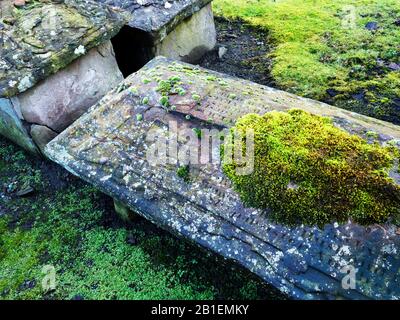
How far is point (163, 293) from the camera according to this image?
272cm

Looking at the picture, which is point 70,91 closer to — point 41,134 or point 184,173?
point 41,134

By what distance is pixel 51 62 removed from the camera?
3.09 metres

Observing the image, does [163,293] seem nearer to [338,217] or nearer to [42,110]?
[338,217]

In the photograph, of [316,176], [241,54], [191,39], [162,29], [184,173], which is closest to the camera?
[316,176]

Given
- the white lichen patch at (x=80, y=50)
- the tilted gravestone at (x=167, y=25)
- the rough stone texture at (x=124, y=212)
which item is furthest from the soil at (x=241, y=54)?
the rough stone texture at (x=124, y=212)

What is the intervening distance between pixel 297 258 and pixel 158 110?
1.48m

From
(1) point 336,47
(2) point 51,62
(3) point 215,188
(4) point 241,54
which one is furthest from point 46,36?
(1) point 336,47

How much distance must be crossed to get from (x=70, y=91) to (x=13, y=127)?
2.37ft

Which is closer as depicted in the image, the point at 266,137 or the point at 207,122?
the point at 266,137

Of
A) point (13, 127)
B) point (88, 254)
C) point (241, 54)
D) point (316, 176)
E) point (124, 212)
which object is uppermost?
point (316, 176)

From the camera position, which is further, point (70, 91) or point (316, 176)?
point (70, 91)

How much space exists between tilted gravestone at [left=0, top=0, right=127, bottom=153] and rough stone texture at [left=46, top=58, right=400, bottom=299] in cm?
48
